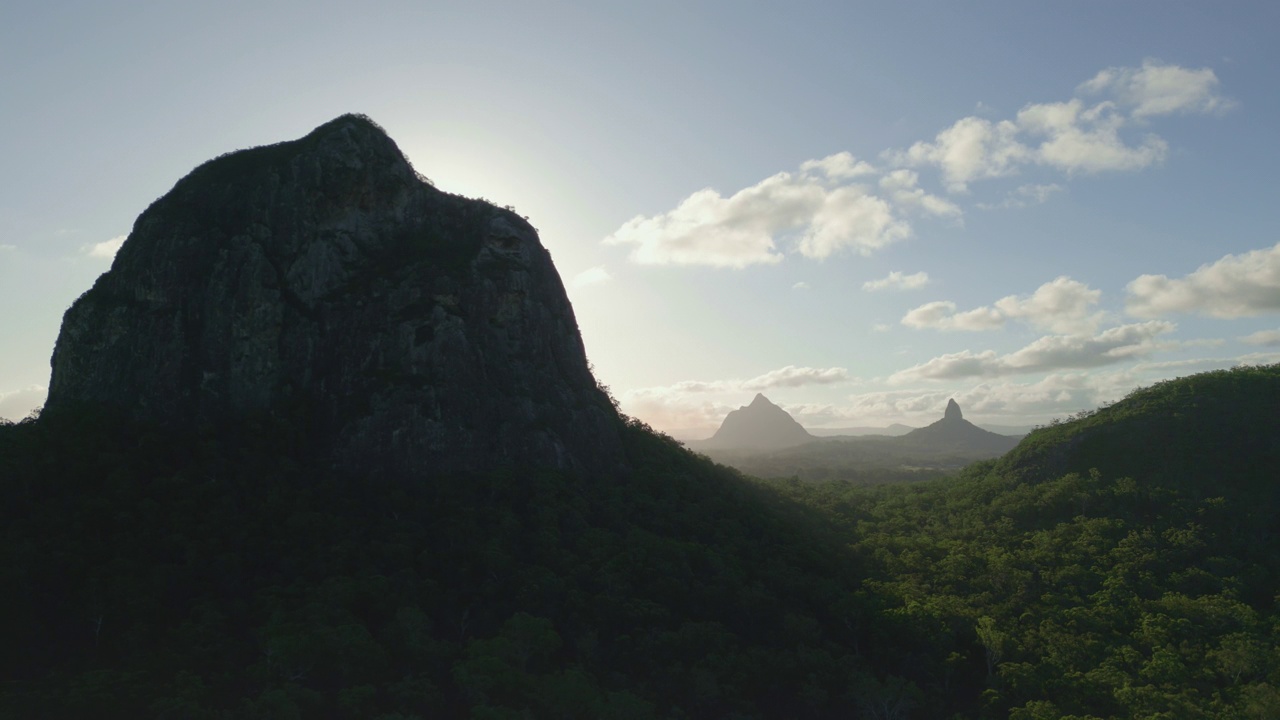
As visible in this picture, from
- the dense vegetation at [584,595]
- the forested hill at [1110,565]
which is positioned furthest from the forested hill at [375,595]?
the forested hill at [1110,565]

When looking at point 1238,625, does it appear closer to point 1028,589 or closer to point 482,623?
point 1028,589

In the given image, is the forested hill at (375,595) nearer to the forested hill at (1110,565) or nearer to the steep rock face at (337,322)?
the steep rock face at (337,322)

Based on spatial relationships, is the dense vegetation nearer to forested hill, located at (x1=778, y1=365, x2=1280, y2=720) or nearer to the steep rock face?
forested hill, located at (x1=778, y1=365, x2=1280, y2=720)

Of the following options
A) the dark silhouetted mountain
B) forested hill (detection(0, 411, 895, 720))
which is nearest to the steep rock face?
forested hill (detection(0, 411, 895, 720))

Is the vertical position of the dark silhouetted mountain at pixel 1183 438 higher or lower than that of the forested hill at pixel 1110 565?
higher

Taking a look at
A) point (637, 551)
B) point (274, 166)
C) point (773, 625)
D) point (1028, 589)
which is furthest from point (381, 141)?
point (1028, 589)

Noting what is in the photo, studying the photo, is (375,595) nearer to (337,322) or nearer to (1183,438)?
(337,322)
